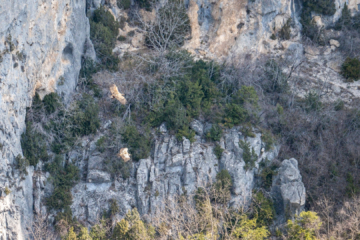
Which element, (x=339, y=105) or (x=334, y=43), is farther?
(x=334, y=43)

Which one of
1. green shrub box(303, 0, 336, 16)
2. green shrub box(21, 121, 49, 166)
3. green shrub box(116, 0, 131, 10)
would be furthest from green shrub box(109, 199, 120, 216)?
green shrub box(303, 0, 336, 16)

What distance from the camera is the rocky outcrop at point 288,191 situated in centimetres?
1842

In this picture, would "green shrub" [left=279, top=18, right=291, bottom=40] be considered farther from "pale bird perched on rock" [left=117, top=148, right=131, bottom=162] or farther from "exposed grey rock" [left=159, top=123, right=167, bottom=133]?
"pale bird perched on rock" [left=117, top=148, right=131, bottom=162]

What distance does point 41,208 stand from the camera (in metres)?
16.6

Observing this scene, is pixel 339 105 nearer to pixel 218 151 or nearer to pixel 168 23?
pixel 218 151

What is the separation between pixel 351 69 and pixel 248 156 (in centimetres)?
974

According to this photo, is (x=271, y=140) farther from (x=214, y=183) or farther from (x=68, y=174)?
(x=68, y=174)

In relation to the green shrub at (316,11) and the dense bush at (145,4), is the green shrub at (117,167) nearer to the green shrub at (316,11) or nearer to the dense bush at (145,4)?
the dense bush at (145,4)

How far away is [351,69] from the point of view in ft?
79.6

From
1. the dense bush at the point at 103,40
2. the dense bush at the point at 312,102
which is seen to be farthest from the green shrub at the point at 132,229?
the dense bush at the point at 312,102

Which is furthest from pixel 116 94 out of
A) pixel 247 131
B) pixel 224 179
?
pixel 247 131

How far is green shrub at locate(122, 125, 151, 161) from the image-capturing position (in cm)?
1848

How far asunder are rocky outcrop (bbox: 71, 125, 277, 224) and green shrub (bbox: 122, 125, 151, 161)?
0.32 meters

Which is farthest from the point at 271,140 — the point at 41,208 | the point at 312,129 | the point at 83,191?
the point at 41,208
